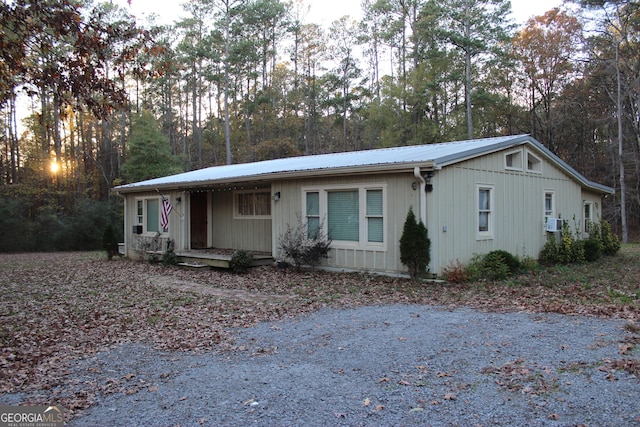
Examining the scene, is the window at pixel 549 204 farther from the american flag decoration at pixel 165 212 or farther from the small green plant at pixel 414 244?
the american flag decoration at pixel 165 212

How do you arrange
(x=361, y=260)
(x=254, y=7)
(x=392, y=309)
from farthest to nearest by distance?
(x=254, y=7) → (x=361, y=260) → (x=392, y=309)

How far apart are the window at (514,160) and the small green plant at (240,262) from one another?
6880 millimetres

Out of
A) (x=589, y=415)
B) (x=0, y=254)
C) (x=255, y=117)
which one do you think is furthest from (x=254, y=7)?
(x=589, y=415)

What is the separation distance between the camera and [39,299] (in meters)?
8.83

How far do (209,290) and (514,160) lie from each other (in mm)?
8312

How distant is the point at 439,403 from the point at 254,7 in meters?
30.0

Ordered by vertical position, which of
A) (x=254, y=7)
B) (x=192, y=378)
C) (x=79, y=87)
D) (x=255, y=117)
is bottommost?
(x=192, y=378)

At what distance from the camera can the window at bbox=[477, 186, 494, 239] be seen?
438 inches

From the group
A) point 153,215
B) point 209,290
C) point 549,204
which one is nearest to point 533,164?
point 549,204

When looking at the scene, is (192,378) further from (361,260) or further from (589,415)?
(361,260)

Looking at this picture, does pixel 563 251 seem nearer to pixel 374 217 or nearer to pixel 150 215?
pixel 374 217

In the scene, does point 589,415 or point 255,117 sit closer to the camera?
point 589,415

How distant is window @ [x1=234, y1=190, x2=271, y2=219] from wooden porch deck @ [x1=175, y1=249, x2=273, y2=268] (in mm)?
1284

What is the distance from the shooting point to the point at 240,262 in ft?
39.1
